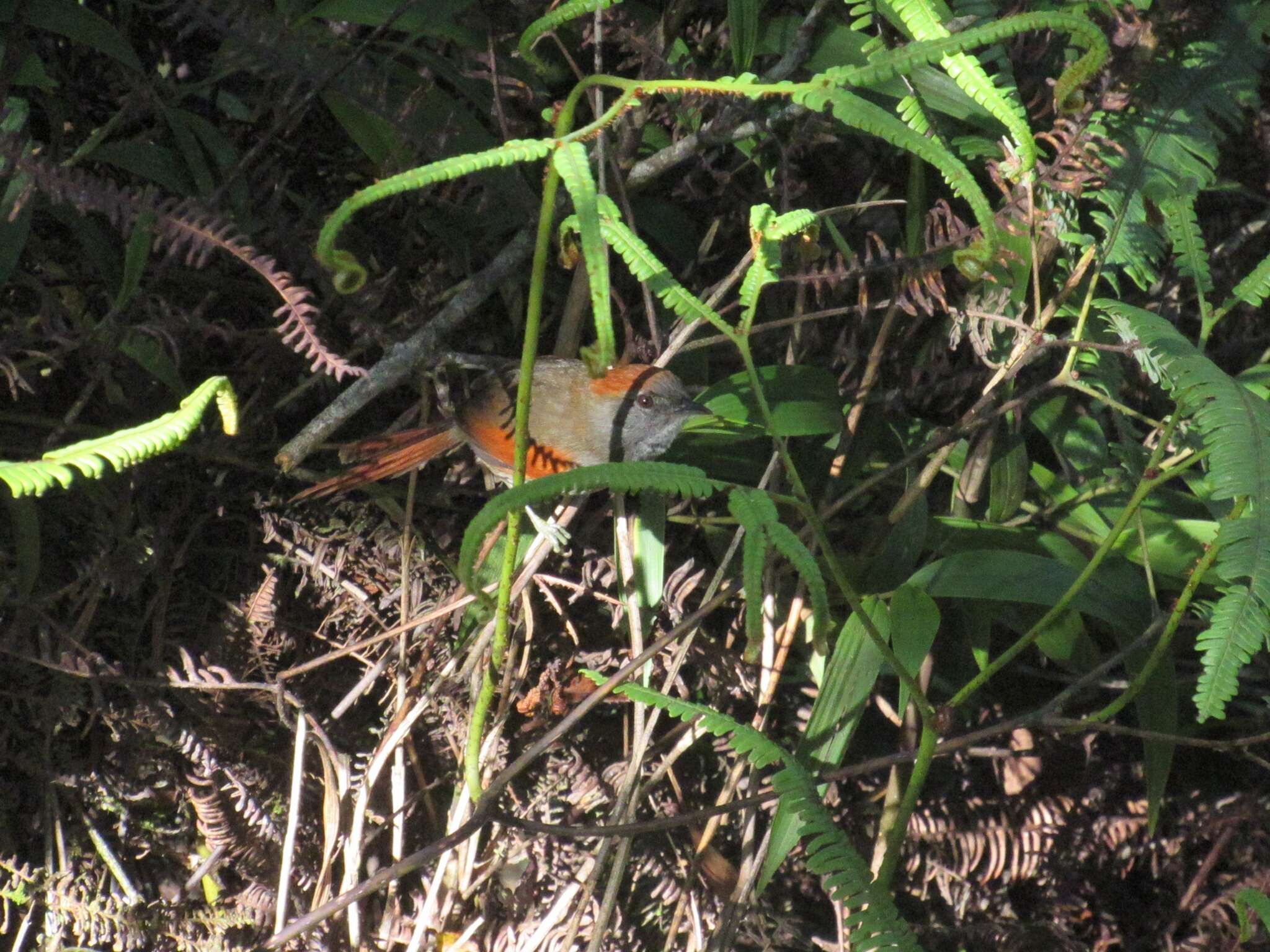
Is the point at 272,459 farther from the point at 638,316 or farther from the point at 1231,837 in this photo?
the point at 1231,837

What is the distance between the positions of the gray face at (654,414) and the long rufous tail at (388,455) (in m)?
0.40

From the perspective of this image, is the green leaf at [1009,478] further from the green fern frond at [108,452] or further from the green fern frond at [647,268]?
the green fern frond at [108,452]

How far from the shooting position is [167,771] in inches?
82.7

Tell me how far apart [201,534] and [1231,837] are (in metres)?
2.20

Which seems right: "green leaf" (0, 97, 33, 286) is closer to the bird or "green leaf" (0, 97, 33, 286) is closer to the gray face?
the bird

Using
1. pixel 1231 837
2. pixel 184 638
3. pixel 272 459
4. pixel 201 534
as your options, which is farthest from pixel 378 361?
pixel 1231 837

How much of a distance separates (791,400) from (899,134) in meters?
0.79

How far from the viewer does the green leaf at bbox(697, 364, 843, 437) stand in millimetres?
2041

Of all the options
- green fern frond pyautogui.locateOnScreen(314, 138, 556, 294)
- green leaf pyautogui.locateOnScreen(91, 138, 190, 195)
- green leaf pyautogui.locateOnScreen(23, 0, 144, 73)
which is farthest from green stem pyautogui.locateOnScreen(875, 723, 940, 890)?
green leaf pyautogui.locateOnScreen(23, 0, 144, 73)

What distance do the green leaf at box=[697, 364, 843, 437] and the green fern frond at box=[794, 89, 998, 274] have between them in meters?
0.58

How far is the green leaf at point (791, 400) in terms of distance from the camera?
2041 mm

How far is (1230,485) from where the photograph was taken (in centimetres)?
145

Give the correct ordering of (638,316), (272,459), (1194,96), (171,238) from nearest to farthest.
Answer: (171,238) → (1194,96) → (272,459) → (638,316)

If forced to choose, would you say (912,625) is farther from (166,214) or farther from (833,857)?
(166,214)
